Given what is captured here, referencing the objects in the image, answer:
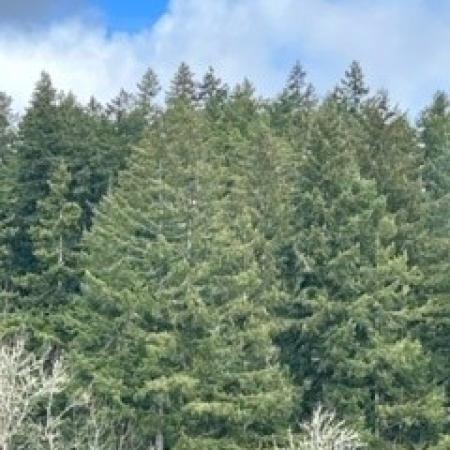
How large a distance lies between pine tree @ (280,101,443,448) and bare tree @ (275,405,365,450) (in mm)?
880

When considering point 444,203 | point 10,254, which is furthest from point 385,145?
point 10,254

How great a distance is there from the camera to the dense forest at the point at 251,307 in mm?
38094

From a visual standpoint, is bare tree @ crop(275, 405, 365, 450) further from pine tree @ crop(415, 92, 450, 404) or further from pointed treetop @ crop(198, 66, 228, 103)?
pointed treetop @ crop(198, 66, 228, 103)

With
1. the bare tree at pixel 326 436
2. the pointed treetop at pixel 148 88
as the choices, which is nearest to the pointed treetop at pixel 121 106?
the pointed treetop at pixel 148 88

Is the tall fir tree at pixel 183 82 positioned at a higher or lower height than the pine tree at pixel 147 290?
higher

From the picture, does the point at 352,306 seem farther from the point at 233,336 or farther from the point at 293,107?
the point at 293,107

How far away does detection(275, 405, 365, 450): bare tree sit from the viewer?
3138 centimetres

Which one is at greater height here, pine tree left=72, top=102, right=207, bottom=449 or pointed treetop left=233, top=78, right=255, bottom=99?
pointed treetop left=233, top=78, right=255, bottom=99

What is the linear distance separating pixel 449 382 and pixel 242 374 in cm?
769

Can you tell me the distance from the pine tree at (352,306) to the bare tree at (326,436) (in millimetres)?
880

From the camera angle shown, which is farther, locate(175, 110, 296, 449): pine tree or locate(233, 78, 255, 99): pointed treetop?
locate(233, 78, 255, 99): pointed treetop

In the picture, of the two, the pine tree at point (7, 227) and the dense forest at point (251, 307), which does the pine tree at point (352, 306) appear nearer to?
the dense forest at point (251, 307)

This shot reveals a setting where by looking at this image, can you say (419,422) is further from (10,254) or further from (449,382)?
(10,254)

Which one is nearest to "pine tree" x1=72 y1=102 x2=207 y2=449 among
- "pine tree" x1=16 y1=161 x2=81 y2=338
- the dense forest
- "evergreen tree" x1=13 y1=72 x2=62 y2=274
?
the dense forest
